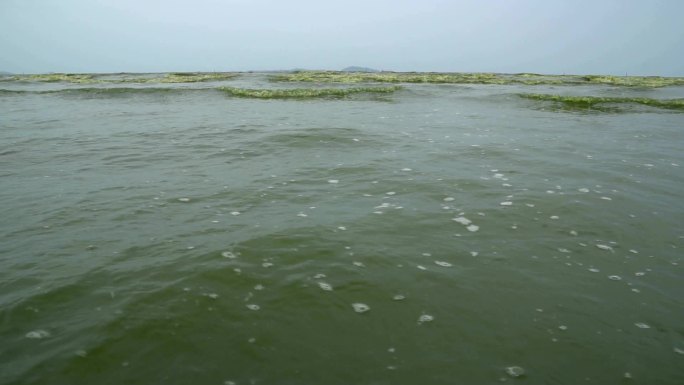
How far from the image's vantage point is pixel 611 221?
990cm

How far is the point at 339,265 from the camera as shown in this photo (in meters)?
7.80

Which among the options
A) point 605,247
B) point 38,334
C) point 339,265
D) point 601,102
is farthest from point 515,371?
point 601,102

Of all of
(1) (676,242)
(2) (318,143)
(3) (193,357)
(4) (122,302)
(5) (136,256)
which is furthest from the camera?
(2) (318,143)

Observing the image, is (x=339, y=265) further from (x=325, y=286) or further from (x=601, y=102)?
(x=601, y=102)

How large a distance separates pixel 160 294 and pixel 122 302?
57cm

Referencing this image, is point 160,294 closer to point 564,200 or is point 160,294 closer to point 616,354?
point 616,354

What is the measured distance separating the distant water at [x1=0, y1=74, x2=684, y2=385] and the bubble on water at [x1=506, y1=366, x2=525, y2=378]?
0.03 meters

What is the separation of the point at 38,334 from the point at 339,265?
4819mm

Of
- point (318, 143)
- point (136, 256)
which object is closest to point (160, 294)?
point (136, 256)

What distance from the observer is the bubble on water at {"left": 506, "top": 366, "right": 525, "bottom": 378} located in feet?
17.3

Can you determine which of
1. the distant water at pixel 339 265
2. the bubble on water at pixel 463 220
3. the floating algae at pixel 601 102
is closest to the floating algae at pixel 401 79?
the floating algae at pixel 601 102

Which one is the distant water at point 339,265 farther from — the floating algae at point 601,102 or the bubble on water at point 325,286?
the floating algae at point 601,102

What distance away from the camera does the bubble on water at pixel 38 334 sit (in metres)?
5.83

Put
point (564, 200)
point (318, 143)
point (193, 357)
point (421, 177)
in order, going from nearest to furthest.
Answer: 1. point (193, 357)
2. point (564, 200)
3. point (421, 177)
4. point (318, 143)
